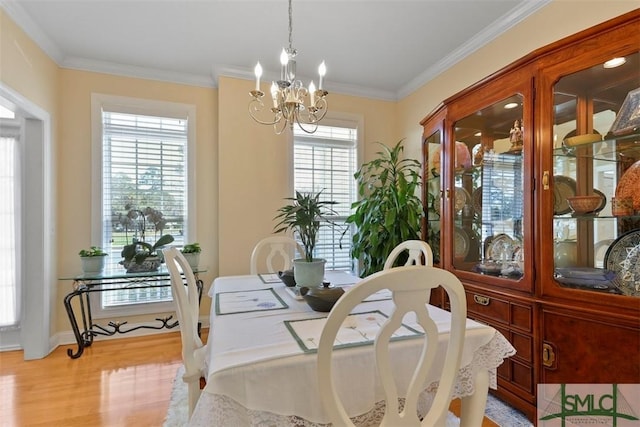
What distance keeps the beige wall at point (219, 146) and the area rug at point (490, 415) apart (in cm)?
135

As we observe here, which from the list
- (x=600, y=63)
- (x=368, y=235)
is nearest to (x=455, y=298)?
(x=600, y=63)

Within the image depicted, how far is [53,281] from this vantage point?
2.87 meters

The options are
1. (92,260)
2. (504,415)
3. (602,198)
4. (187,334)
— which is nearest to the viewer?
(187,334)

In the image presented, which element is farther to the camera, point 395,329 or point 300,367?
point 300,367

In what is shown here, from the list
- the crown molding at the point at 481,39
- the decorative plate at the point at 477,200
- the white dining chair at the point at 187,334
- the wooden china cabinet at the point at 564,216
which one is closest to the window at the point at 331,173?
the crown molding at the point at 481,39

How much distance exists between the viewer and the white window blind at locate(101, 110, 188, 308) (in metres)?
3.12

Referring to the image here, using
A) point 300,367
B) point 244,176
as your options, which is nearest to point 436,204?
point 244,176

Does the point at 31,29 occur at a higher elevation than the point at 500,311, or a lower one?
higher

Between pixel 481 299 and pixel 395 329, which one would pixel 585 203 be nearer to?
pixel 481 299

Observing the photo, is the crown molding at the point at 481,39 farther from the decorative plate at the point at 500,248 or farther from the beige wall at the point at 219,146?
the decorative plate at the point at 500,248

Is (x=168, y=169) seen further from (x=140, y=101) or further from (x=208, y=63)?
(x=208, y=63)

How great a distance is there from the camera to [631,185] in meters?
1.52

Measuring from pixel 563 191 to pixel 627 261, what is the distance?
44 centimetres

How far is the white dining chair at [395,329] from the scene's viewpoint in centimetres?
83
